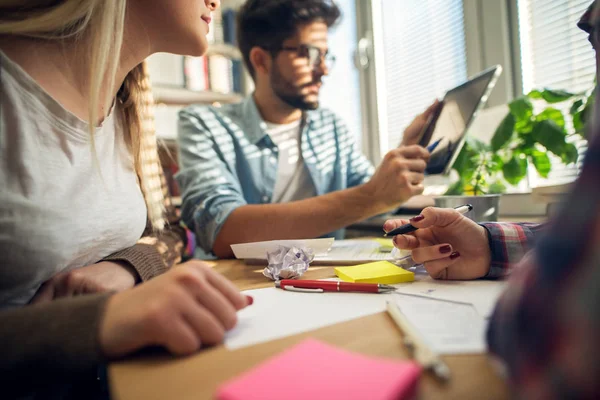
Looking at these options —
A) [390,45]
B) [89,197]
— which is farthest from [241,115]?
[390,45]

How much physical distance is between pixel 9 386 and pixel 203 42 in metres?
0.72

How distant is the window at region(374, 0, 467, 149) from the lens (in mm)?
1555

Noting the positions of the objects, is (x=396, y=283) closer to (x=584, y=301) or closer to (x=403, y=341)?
(x=403, y=341)

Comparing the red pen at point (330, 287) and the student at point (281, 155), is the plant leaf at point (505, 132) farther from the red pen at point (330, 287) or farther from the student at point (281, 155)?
the red pen at point (330, 287)

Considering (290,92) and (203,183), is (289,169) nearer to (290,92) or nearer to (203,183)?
(290,92)

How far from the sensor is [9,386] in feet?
0.97

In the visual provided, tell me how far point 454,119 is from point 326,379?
82 centimetres

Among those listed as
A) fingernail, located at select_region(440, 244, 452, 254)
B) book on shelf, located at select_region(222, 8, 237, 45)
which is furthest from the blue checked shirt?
book on shelf, located at select_region(222, 8, 237, 45)

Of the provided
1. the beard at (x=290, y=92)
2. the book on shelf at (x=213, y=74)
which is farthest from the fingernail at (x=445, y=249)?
the book on shelf at (x=213, y=74)

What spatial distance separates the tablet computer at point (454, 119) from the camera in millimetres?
822

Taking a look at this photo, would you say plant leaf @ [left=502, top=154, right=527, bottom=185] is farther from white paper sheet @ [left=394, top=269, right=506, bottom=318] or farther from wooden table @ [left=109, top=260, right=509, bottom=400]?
wooden table @ [left=109, top=260, right=509, bottom=400]

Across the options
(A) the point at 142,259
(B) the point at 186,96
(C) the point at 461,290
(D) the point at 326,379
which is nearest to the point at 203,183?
(A) the point at 142,259

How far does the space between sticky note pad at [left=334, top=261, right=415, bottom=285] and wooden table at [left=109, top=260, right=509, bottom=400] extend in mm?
148

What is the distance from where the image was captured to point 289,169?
135 cm
